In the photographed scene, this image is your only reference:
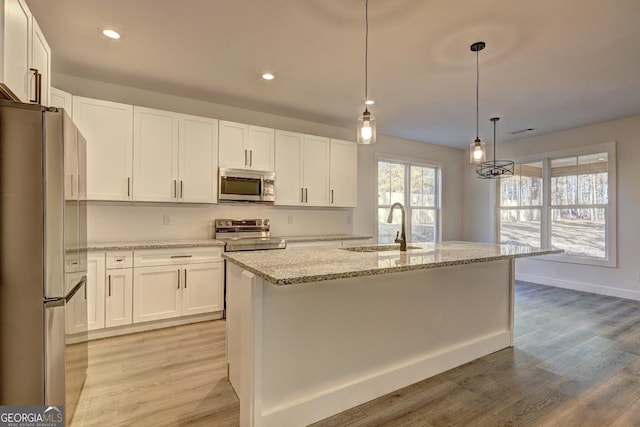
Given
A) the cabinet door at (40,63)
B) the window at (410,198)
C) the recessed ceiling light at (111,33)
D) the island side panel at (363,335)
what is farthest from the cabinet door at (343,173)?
the cabinet door at (40,63)

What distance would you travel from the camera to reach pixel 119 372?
234 centimetres

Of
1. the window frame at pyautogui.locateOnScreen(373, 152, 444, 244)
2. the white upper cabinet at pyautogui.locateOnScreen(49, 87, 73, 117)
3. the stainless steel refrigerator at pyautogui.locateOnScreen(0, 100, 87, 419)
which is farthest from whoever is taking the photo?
the window frame at pyautogui.locateOnScreen(373, 152, 444, 244)

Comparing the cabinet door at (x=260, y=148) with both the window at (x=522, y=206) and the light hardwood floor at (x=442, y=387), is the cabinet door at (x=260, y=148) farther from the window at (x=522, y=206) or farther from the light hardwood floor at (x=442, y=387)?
the window at (x=522, y=206)

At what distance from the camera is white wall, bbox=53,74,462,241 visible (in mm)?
3383

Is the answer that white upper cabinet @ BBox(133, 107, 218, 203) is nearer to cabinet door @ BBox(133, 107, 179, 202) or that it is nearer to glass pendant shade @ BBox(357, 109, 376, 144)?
cabinet door @ BBox(133, 107, 179, 202)

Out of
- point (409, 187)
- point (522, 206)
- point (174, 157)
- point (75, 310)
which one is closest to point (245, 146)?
point (174, 157)

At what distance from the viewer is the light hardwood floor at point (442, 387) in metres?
1.83

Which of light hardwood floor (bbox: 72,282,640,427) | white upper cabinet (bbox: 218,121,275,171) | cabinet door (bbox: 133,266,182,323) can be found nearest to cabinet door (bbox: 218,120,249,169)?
white upper cabinet (bbox: 218,121,275,171)

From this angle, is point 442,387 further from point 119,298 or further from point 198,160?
point 198,160

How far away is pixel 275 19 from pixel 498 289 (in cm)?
281

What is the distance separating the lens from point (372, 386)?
2018mm

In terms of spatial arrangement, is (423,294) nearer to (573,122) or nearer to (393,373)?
(393,373)

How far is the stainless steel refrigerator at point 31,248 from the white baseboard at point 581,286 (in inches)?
249

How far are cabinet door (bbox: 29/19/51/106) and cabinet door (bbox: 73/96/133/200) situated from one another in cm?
87
